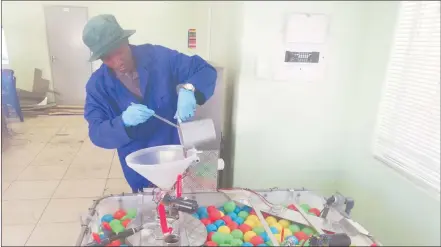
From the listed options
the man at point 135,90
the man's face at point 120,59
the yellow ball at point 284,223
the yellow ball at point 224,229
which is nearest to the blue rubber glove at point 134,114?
the man at point 135,90

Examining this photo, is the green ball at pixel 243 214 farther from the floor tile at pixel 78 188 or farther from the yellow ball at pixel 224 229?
the floor tile at pixel 78 188

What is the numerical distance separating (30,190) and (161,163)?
41cm

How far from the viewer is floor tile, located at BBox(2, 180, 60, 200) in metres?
0.73

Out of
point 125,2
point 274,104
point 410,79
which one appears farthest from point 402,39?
point 125,2

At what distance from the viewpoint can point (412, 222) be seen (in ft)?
2.09

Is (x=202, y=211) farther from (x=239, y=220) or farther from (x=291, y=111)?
(x=291, y=111)

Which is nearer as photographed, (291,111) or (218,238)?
(218,238)

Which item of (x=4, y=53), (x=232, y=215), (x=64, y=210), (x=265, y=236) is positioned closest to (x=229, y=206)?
(x=232, y=215)

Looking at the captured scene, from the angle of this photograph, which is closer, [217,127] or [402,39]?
[402,39]

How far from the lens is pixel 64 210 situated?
2.71 feet

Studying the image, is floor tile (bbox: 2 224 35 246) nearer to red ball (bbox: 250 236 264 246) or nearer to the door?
the door

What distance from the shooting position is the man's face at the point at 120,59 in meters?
0.66

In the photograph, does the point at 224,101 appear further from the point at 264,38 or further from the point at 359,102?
the point at 359,102

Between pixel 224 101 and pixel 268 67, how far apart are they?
19cm
